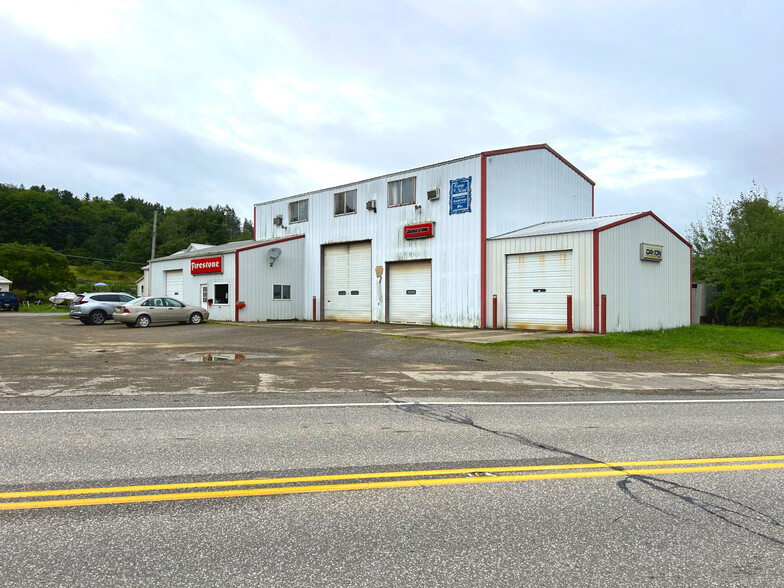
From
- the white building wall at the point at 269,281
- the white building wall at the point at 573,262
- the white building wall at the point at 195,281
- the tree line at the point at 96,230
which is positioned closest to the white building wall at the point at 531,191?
the white building wall at the point at 573,262

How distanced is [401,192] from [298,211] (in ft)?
27.1

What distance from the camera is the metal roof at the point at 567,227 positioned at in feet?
71.0

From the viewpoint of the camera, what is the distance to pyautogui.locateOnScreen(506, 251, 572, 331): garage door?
71.6 ft

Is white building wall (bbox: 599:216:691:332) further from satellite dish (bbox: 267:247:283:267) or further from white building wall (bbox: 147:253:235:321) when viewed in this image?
white building wall (bbox: 147:253:235:321)

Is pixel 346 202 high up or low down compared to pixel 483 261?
up

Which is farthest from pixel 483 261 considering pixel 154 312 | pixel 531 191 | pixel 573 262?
pixel 154 312

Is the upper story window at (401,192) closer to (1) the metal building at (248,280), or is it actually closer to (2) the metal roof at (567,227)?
(2) the metal roof at (567,227)

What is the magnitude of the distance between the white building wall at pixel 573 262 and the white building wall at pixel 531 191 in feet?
4.14

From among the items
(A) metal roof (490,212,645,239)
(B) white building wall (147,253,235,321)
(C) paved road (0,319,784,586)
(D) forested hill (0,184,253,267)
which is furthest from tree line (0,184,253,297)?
(C) paved road (0,319,784,586)

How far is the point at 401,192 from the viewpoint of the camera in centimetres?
2808

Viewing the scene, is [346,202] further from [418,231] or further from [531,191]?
[531,191]

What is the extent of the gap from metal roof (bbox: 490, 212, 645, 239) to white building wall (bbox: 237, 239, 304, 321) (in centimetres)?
1278

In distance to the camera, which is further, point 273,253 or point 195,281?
point 195,281

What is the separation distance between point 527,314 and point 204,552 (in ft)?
67.5
